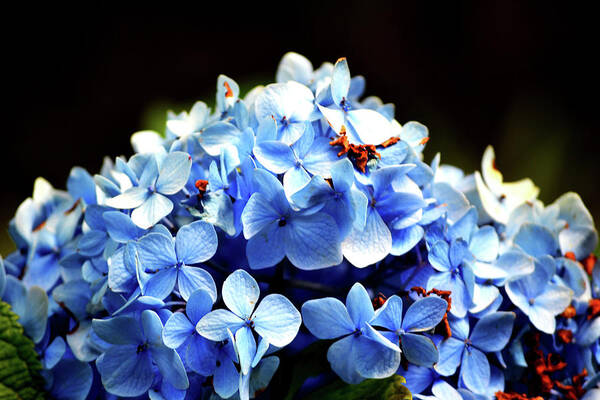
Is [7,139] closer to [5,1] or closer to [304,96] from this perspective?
[5,1]

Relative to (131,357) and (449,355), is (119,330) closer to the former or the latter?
(131,357)

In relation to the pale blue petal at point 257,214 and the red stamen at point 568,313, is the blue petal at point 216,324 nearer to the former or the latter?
the pale blue petal at point 257,214

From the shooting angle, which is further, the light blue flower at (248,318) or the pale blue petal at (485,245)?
the pale blue petal at (485,245)

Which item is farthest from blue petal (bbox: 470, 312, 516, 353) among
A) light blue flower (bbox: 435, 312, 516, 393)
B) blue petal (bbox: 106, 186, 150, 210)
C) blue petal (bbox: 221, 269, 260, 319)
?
blue petal (bbox: 106, 186, 150, 210)

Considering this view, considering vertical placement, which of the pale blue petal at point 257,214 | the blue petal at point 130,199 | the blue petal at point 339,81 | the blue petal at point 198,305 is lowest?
the blue petal at point 198,305

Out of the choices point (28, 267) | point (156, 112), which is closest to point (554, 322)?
point (28, 267)

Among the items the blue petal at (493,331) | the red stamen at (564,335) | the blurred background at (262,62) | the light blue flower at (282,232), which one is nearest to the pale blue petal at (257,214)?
the light blue flower at (282,232)
